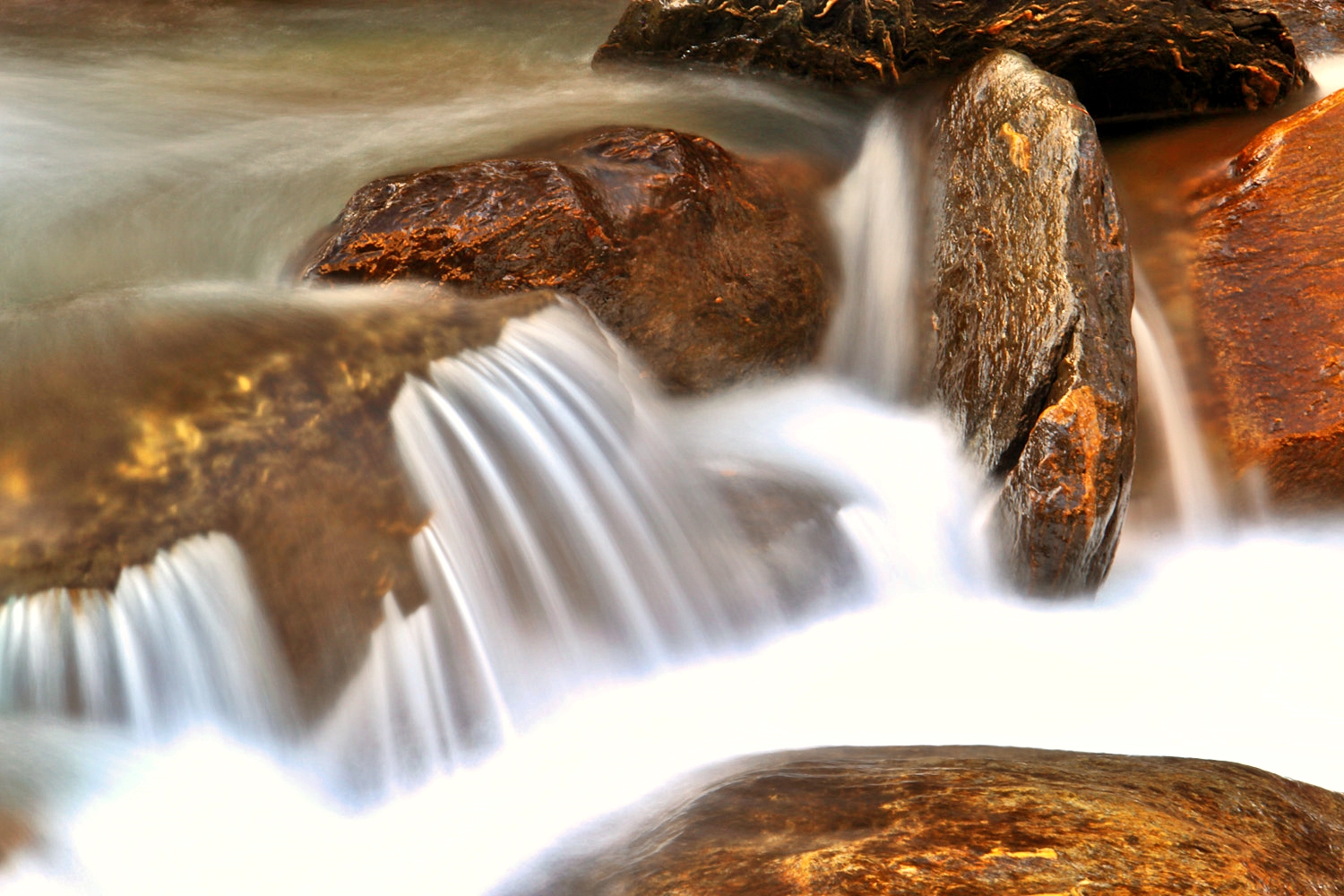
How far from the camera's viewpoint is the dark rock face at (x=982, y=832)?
1.88 meters

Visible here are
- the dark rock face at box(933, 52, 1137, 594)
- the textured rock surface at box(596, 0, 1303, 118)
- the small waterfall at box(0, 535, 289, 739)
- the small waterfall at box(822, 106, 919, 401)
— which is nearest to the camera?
the small waterfall at box(0, 535, 289, 739)

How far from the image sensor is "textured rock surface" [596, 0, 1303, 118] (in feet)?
16.7

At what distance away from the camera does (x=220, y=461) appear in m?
2.68

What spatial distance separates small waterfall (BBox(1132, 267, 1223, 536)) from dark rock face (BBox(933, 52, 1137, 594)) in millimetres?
582

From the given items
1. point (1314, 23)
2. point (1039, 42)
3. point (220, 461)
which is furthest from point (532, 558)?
point (1314, 23)

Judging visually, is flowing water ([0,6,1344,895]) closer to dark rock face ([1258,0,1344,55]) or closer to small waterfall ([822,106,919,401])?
small waterfall ([822,106,919,401])

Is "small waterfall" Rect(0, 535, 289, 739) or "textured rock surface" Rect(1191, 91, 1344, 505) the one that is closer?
"small waterfall" Rect(0, 535, 289, 739)

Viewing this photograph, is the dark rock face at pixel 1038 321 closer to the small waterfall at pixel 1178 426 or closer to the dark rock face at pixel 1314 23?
the small waterfall at pixel 1178 426

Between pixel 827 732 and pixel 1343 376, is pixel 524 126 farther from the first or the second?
pixel 1343 376

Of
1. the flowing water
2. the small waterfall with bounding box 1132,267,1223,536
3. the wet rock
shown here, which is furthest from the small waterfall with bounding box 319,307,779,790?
the wet rock

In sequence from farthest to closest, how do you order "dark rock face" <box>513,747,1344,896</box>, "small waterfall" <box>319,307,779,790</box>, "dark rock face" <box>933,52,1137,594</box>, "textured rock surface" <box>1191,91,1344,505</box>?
"textured rock surface" <box>1191,91,1344,505</box> < "dark rock face" <box>933,52,1137,594</box> < "small waterfall" <box>319,307,779,790</box> < "dark rock face" <box>513,747,1344,896</box>

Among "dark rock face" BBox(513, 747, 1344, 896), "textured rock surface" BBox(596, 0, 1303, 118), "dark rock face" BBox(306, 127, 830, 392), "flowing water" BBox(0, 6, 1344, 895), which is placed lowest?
"dark rock face" BBox(513, 747, 1344, 896)

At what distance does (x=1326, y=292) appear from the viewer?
409 cm

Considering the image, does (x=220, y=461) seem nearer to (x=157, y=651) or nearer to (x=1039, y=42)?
(x=157, y=651)
